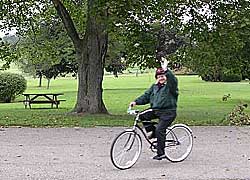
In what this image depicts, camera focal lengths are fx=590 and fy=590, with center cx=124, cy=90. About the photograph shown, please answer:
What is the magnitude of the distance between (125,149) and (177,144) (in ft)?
3.84

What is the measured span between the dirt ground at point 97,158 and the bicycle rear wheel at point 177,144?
0.14 meters

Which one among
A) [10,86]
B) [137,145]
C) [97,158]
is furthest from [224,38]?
[10,86]

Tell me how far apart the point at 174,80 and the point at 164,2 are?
10.1 meters

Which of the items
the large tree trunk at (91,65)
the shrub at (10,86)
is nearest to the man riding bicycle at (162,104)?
the large tree trunk at (91,65)

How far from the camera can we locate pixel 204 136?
565 inches

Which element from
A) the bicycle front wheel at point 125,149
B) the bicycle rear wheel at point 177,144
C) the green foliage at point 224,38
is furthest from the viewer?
the green foliage at point 224,38

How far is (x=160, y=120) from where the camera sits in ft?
32.8

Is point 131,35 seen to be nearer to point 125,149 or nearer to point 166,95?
point 166,95

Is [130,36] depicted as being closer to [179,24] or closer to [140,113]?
[179,24]

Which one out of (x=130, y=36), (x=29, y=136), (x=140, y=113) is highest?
(x=130, y=36)

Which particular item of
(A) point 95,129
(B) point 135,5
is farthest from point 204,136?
(B) point 135,5

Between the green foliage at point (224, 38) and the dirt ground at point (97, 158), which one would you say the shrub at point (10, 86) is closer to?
the green foliage at point (224, 38)

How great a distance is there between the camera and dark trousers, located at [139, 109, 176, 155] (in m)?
9.97

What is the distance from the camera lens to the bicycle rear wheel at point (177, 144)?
404 inches
